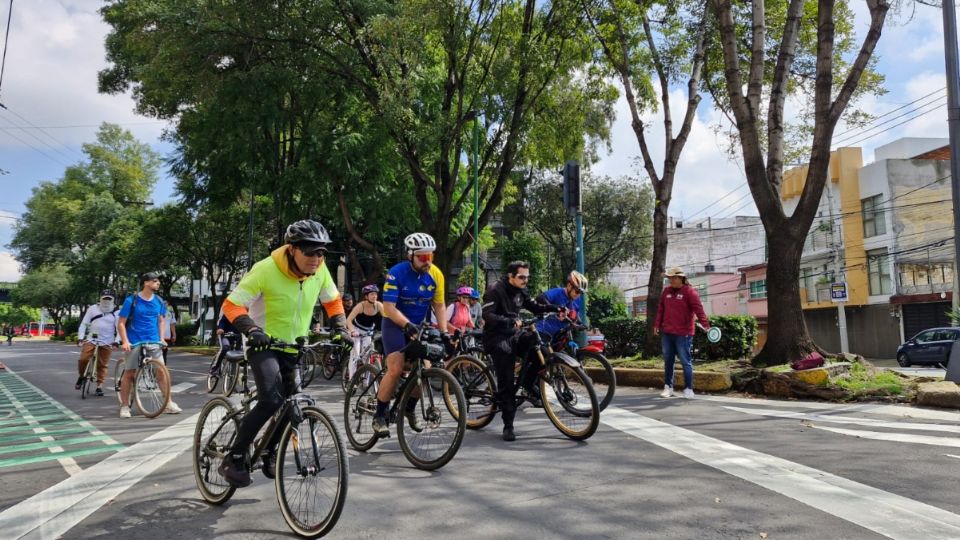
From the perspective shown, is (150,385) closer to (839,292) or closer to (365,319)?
(365,319)

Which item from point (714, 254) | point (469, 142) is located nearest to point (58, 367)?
point (469, 142)

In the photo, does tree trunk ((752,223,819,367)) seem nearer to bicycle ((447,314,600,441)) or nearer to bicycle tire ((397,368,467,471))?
bicycle ((447,314,600,441))

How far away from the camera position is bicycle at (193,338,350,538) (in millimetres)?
3473

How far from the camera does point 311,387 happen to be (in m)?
12.1

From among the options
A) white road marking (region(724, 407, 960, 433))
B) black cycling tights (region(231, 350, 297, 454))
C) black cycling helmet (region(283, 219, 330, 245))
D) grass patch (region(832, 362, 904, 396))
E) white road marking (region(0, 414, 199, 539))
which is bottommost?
white road marking (region(0, 414, 199, 539))

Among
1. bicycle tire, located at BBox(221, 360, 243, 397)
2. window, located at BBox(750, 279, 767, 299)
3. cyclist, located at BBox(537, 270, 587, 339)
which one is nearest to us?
cyclist, located at BBox(537, 270, 587, 339)

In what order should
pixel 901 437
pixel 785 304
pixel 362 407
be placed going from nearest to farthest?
pixel 362 407 < pixel 901 437 < pixel 785 304

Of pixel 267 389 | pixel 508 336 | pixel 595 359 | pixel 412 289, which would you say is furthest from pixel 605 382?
pixel 267 389

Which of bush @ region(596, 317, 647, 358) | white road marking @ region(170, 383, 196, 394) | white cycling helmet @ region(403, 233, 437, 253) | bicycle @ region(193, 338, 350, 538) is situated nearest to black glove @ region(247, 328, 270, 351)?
bicycle @ region(193, 338, 350, 538)

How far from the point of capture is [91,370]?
11.3 metres

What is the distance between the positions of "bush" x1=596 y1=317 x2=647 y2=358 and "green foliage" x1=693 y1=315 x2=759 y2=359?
2.04 metres

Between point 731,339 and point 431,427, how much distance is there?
29.2 feet

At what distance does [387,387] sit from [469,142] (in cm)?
1386

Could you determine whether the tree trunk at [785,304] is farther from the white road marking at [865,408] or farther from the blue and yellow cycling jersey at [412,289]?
the blue and yellow cycling jersey at [412,289]
